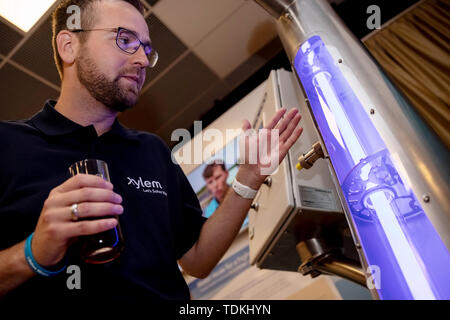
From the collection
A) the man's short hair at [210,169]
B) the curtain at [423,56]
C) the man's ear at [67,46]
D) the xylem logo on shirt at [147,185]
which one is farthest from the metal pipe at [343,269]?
the man's short hair at [210,169]

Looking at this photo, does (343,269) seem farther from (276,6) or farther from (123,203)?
(276,6)

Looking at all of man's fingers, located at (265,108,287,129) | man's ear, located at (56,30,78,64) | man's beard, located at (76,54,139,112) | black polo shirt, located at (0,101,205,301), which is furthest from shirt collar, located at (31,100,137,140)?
man's fingers, located at (265,108,287,129)

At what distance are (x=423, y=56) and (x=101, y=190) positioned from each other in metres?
1.88

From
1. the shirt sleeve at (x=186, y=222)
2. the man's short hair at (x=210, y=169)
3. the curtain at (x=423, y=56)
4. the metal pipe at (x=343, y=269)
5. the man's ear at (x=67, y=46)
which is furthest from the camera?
the man's short hair at (x=210, y=169)

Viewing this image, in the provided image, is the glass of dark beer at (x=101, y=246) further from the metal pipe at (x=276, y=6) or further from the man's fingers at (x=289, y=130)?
the metal pipe at (x=276, y=6)

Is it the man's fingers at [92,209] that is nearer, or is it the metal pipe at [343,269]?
the man's fingers at [92,209]

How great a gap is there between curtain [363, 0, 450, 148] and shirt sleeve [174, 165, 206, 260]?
1142mm

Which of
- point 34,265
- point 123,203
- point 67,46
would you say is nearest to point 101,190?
point 34,265

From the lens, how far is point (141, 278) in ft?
2.39

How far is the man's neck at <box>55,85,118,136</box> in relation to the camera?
39.6 inches

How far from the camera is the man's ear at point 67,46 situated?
114 cm

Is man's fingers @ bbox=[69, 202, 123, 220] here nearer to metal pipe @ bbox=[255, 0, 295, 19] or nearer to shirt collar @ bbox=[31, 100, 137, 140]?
shirt collar @ bbox=[31, 100, 137, 140]

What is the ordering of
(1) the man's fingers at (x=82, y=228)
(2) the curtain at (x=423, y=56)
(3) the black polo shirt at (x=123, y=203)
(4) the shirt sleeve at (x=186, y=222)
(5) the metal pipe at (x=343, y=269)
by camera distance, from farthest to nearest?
(2) the curtain at (x=423, y=56)
(4) the shirt sleeve at (x=186, y=222)
(5) the metal pipe at (x=343, y=269)
(3) the black polo shirt at (x=123, y=203)
(1) the man's fingers at (x=82, y=228)

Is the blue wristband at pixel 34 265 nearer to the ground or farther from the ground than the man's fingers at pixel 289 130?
nearer to the ground
